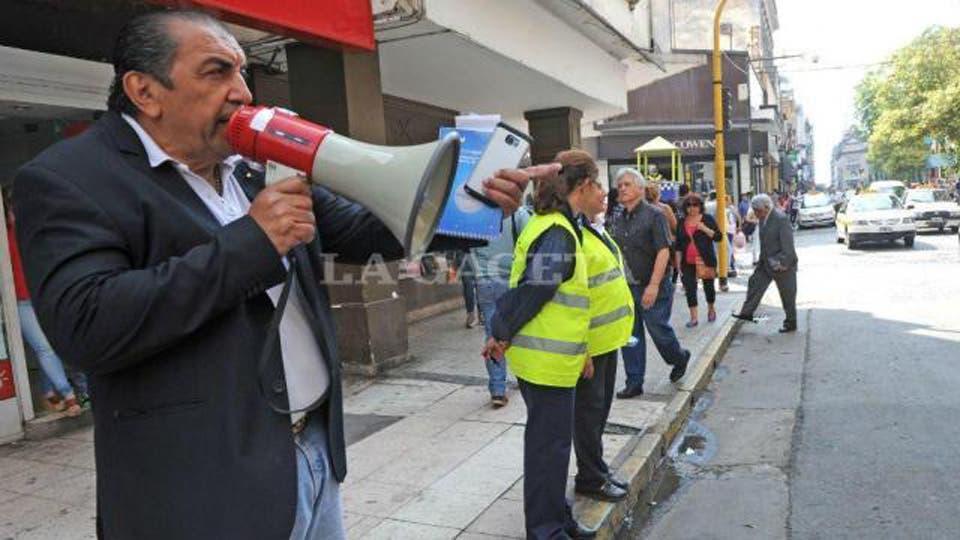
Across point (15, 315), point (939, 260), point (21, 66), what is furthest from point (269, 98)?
point (939, 260)

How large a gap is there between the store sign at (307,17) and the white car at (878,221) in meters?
16.8

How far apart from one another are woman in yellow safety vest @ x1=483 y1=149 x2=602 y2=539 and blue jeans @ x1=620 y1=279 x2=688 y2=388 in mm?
2666

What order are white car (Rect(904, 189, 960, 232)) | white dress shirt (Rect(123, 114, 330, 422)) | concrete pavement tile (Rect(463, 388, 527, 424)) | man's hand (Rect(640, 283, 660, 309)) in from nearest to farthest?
white dress shirt (Rect(123, 114, 330, 422)), concrete pavement tile (Rect(463, 388, 527, 424)), man's hand (Rect(640, 283, 660, 309)), white car (Rect(904, 189, 960, 232))

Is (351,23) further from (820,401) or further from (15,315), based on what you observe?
(820,401)

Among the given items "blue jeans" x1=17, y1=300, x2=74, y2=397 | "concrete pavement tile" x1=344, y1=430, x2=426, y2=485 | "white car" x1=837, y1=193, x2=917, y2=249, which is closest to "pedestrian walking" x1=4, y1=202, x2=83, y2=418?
"blue jeans" x1=17, y1=300, x2=74, y2=397

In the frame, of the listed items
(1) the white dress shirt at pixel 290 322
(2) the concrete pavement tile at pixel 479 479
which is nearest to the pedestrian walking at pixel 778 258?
(2) the concrete pavement tile at pixel 479 479

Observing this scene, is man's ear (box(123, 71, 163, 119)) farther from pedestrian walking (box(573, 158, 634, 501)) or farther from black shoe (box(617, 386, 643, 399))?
black shoe (box(617, 386, 643, 399))

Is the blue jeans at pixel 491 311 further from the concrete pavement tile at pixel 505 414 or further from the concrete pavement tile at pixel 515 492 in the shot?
the concrete pavement tile at pixel 515 492

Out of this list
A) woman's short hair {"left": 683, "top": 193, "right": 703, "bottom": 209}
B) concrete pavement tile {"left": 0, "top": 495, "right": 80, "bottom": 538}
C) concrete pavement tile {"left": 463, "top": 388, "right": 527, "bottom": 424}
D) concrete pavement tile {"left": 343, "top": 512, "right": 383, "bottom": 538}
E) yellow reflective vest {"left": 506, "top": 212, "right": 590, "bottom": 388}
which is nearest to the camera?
yellow reflective vest {"left": 506, "top": 212, "right": 590, "bottom": 388}

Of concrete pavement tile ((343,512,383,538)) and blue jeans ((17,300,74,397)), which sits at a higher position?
blue jeans ((17,300,74,397))

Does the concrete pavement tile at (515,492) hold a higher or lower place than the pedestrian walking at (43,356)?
lower

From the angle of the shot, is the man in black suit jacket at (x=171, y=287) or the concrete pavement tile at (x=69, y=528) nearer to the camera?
the man in black suit jacket at (x=171, y=287)

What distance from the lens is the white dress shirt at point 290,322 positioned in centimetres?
158

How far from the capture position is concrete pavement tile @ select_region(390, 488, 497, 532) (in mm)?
3946
